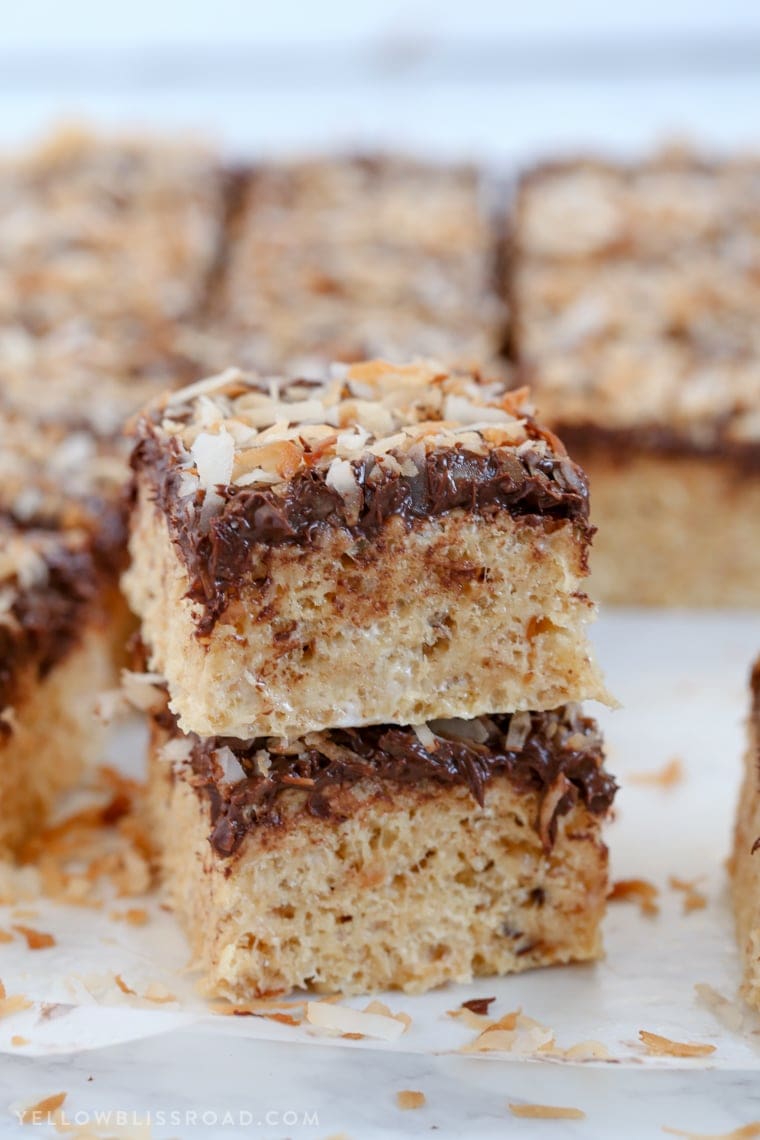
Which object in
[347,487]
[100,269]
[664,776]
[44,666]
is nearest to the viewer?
[347,487]

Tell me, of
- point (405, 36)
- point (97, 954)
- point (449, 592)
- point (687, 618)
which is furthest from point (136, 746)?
point (405, 36)

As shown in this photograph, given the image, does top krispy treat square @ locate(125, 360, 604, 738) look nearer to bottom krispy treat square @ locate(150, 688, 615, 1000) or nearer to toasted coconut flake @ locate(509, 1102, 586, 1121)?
bottom krispy treat square @ locate(150, 688, 615, 1000)

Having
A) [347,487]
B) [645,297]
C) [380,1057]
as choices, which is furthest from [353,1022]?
[645,297]

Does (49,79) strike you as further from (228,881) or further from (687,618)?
(228,881)

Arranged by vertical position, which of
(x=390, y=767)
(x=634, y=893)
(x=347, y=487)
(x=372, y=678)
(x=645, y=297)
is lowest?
(x=634, y=893)

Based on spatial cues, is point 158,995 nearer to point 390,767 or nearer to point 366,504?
point 390,767

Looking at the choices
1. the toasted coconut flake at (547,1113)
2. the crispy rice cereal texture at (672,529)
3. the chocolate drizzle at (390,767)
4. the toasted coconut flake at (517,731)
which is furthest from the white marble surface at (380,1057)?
the crispy rice cereal texture at (672,529)
